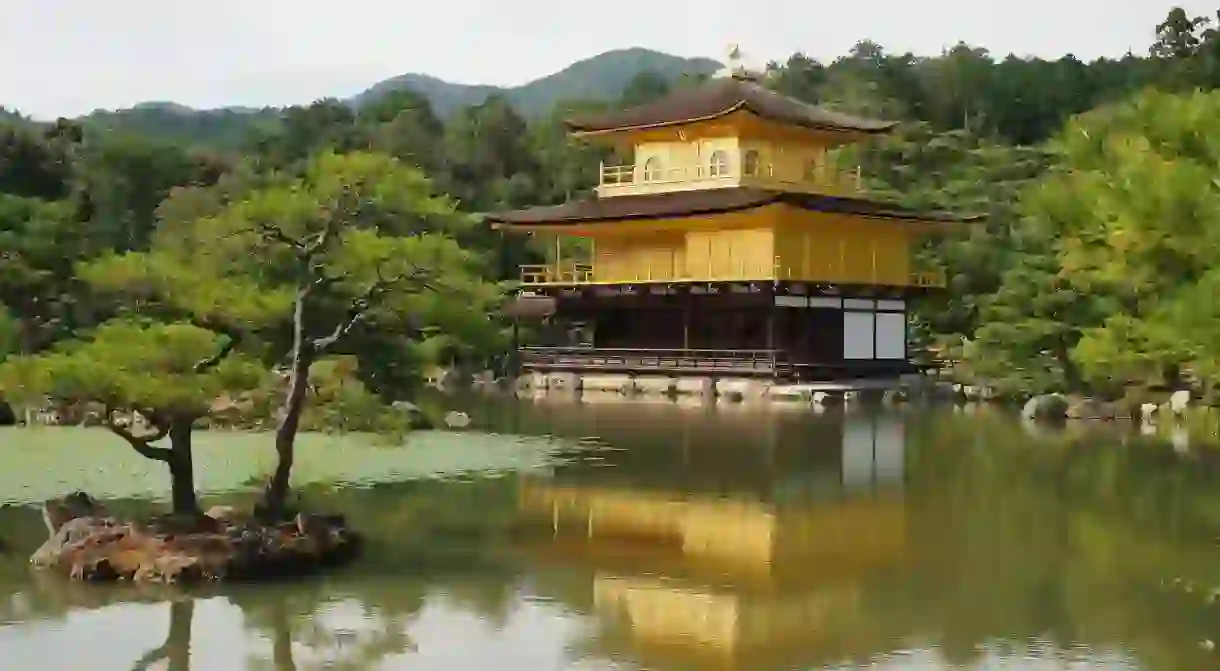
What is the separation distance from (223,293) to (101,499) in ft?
10.5

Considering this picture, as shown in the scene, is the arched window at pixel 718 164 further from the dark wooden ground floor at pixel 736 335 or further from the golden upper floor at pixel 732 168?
the dark wooden ground floor at pixel 736 335

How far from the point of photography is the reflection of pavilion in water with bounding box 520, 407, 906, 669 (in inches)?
313

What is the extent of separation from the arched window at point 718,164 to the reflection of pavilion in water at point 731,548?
52.8 feet

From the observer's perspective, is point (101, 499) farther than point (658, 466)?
No

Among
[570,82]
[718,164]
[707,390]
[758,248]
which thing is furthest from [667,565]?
[570,82]

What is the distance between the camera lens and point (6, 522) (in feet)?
36.6

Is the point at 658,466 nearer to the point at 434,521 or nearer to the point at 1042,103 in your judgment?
the point at 434,521

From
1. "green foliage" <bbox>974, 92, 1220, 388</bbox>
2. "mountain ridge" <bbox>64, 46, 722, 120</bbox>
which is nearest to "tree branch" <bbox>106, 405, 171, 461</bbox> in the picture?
"green foliage" <bbox>974, 92, 1220, 388</bbox>

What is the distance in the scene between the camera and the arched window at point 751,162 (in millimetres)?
32094

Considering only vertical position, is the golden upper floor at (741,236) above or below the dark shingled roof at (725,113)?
below

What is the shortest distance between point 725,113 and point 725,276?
11.5ft

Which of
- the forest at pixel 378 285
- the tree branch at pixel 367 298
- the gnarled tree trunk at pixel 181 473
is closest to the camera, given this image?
the forest at pixel 378 285

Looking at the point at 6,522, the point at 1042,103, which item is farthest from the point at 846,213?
the point at 1042,103

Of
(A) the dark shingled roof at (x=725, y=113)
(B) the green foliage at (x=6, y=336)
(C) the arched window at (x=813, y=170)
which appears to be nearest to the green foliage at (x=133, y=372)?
(B) the green foliage at (x=6, y=336)
